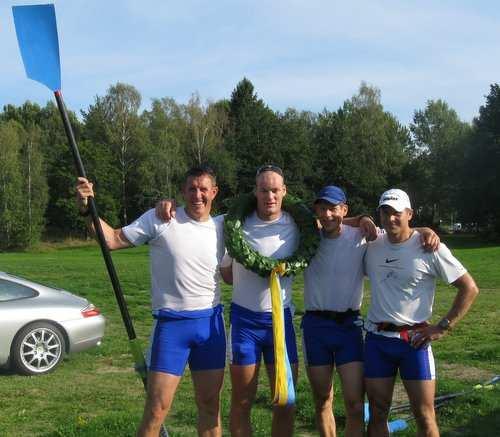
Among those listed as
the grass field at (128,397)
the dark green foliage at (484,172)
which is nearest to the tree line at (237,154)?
the dark green foliage at (484,172)

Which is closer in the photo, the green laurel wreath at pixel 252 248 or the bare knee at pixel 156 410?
the bare knee at pixel 156 410

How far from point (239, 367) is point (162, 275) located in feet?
2.78

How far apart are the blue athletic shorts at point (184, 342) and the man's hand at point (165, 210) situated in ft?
2.09

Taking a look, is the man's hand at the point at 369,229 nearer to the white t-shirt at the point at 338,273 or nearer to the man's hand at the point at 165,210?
the white t-shirt at the point at 338,273

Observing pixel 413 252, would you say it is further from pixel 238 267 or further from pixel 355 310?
pixel 238 267

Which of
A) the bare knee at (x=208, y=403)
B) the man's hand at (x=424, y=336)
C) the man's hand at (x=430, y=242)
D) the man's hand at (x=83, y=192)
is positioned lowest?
the bare knee at (x=208, y=403)

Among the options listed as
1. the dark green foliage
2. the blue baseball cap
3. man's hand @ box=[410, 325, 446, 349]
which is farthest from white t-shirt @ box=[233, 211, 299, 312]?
the dark green foliage

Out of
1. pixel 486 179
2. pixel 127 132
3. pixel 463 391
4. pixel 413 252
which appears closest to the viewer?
pixel 413 252

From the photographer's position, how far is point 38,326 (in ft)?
27.9

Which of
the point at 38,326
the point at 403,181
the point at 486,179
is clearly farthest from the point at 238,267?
the point at 403,181

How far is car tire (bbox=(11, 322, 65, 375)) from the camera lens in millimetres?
8258

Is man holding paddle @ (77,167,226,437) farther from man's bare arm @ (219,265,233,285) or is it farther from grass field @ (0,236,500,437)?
grass field @ (0,236,500,437)

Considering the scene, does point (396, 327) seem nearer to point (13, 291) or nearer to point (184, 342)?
point (184, 342)

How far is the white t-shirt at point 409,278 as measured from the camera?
4410 millimetres
